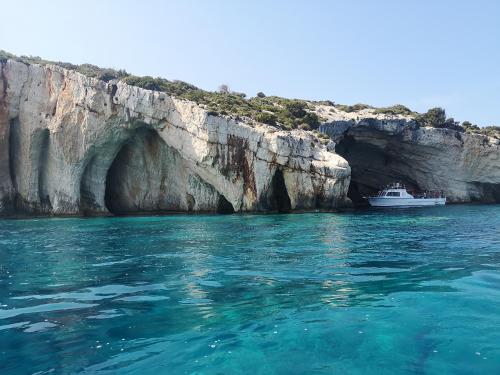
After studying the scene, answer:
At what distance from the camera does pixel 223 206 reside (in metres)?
48.4

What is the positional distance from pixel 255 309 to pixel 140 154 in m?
42.3

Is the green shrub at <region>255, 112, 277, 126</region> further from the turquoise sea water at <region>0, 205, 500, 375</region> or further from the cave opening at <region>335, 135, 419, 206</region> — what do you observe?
the turquoise sea water at <region>0, 205, 500, 375</region>

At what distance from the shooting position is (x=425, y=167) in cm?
6053

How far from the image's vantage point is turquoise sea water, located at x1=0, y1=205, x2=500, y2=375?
25.2 ft

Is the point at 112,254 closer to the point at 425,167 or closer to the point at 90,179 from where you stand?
the point at 90,179

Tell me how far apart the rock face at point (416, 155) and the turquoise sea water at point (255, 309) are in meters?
35.3

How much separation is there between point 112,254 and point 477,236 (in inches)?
735

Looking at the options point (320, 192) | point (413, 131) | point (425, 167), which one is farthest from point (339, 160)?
point (425, 167)

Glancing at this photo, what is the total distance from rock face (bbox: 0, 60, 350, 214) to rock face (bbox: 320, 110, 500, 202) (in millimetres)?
11937

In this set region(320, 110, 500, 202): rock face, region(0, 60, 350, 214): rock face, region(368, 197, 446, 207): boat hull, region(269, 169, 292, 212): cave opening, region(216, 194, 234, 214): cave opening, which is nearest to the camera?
region(0, 60, 350, 214): rock face

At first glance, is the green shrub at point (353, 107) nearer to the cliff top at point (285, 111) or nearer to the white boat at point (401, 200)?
the cliff top at point (285, 111)

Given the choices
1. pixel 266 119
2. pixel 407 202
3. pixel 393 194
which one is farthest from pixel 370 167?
pixel 266 119

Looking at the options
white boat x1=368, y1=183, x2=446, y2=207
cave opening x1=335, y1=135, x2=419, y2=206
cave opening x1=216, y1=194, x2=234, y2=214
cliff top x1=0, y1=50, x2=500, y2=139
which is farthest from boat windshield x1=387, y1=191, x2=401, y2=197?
cave opening x1=216, y1=194, x2=234, y2=214

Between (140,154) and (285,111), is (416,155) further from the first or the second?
(140,154)
